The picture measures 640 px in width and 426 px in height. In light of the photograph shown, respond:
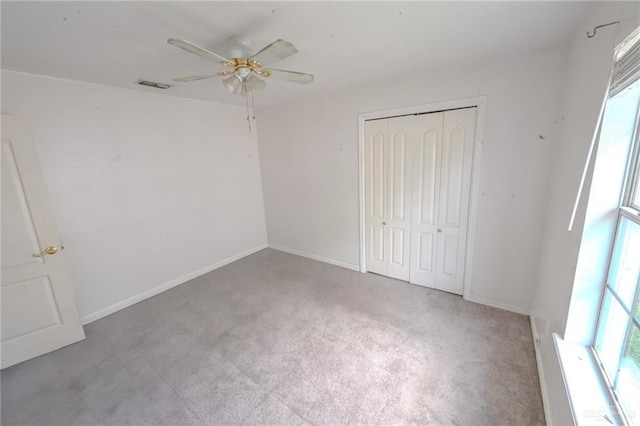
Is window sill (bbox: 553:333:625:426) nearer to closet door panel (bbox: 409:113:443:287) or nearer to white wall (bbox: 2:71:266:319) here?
closet door panel (bbox: 409:113:443:287)

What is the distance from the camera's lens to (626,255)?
1.20 metres

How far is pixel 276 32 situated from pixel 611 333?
8.35ft

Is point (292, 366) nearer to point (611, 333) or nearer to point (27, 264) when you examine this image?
point (611, 333)

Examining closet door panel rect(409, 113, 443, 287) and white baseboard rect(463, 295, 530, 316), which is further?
closet door panel rect(409, 113, 443, 287)

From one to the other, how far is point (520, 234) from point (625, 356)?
4.74 feet

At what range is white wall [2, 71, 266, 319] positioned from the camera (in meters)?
2.43

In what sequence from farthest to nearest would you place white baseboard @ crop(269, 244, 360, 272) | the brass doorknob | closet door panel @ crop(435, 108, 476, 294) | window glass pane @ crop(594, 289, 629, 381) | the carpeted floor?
white baseboard @ crop(269, 244, 360, 272) < closet door panel @ crop(435, 108, 476, 294) < the brass doorknob < the carpeted floor < window glass pane @ crop(594, 289, 629, 381)

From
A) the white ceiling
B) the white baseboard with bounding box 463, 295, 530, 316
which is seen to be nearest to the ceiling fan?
the white ceiling

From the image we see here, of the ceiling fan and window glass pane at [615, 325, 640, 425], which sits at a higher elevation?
the ceiling fan

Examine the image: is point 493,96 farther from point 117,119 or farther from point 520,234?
point 117,119

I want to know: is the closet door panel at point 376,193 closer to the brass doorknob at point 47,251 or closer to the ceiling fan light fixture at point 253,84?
the ceiling fan light fixture at point 253,84

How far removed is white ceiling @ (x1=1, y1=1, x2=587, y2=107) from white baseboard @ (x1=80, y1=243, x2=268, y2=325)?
2.37m

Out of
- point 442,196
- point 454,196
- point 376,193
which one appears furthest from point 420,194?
point 376,193

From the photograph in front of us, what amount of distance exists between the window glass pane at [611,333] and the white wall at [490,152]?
1.15m
